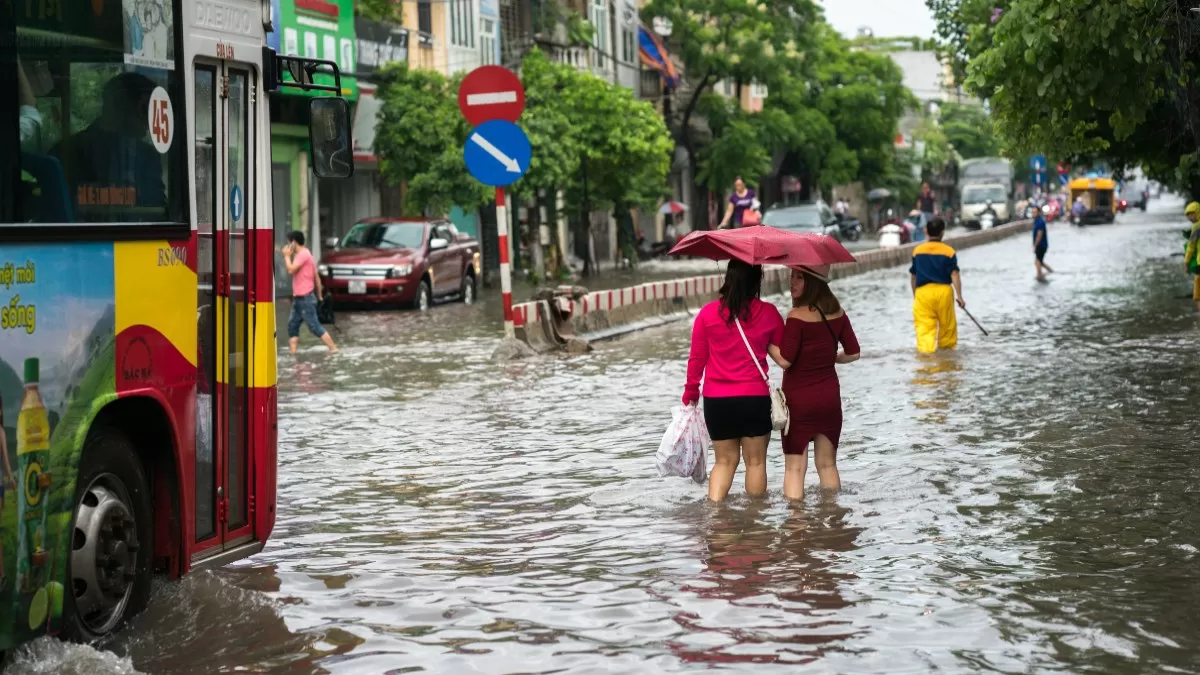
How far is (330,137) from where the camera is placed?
8273mm

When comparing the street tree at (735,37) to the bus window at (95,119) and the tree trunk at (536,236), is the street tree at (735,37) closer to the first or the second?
the tree trunk at (536,236)

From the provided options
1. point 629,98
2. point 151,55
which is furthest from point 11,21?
point 629,98

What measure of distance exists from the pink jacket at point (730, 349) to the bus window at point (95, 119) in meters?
3.47

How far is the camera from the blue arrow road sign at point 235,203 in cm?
784

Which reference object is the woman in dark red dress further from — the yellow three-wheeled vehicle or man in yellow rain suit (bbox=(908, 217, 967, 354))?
the yellow three-wheeled vehicle

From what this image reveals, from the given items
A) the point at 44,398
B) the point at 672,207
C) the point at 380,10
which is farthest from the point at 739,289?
the point at 672,207

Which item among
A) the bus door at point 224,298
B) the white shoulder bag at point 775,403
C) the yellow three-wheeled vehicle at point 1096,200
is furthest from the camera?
the yellow three-wheeled vehicle at point 1096,200

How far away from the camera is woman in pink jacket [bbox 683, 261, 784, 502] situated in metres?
9.93

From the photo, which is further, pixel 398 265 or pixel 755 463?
pixel 398 265

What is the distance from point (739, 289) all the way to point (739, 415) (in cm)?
65

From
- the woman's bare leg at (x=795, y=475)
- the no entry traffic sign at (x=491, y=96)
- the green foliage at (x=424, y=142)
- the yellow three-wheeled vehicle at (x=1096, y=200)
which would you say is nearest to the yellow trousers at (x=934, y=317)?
the no entry traffic sign at (x=491, y=96)

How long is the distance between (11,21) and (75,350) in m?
1.08

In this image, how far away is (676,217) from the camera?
221 feet

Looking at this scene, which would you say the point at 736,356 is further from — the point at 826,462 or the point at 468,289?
the point at 468,289
